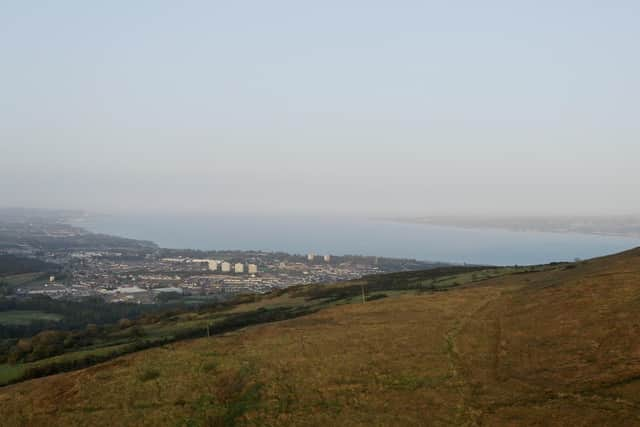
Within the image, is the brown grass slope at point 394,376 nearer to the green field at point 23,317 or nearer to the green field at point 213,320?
the green field at point 213,320

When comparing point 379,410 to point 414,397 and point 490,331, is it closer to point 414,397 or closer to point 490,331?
point 414,397

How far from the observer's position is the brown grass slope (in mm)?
18214

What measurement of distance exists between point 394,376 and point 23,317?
10267cm

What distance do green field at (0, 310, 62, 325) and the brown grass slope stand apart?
83.5 m

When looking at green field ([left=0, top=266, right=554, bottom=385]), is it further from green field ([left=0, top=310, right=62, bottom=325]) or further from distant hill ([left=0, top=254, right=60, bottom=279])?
distant hill ([left=0, top=254, right=60, bottom=279])

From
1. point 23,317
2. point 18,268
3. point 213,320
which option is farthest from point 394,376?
point 18,268

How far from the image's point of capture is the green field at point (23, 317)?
311ft

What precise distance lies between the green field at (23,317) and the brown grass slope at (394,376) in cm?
8346

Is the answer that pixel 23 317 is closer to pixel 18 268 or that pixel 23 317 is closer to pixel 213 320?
pixel 213 320

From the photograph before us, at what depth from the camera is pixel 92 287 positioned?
15625cm

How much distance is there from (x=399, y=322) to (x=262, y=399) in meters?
12.8

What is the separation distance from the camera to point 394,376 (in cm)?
2208

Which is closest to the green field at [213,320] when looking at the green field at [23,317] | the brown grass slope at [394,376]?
the brown grass slope at [394,376]

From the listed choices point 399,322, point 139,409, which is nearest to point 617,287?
point 399,322
